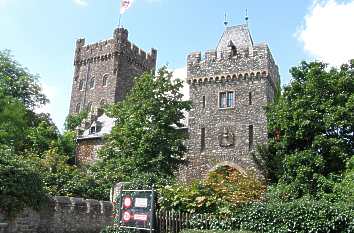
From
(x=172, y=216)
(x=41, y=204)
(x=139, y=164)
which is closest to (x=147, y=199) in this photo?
(x=172, y=216)

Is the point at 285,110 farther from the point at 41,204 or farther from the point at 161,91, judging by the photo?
the point at 41,204

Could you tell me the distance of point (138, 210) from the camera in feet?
43.5

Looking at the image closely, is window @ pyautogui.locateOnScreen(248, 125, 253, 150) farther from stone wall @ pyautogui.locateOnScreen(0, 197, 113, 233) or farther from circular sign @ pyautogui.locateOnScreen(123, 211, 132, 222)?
circular sign @ pyautogui.locateOnScreen(123, 211, 132, 222)

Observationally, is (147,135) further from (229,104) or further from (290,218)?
(290,218)

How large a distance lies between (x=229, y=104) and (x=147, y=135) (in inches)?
264

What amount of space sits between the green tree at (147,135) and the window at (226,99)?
3.66m

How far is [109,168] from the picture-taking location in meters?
24.2

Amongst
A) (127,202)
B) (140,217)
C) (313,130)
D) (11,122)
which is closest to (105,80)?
(11,122)

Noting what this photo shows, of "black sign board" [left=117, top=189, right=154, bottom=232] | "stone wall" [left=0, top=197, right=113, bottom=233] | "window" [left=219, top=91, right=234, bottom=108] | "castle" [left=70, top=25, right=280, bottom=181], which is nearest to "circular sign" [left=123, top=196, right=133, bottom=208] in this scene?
"black sign board" [left=117, top=189, right=154, bottom=232]

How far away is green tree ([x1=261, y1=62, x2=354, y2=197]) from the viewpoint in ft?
71.5

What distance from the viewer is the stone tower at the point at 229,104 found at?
26.7 metres

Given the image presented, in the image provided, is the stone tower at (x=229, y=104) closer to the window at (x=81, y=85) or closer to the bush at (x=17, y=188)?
the bush at (x=17, y=188)

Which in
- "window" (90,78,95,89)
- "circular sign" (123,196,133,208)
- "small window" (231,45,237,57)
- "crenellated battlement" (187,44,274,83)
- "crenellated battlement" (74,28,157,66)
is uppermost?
"crenellated battlement" (74,28,157,66)

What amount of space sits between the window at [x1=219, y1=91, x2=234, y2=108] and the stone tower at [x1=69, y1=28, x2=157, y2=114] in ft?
91.9
